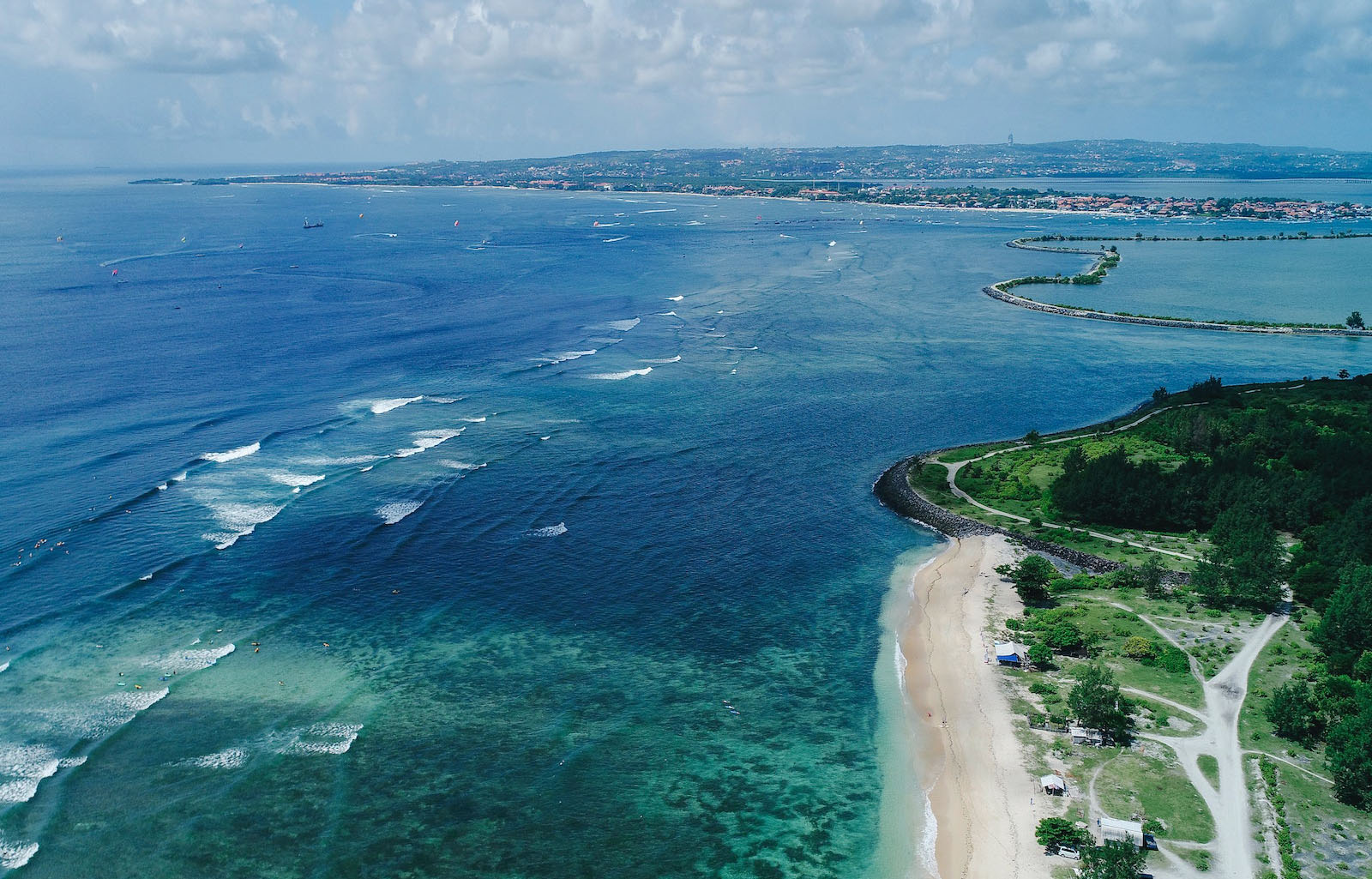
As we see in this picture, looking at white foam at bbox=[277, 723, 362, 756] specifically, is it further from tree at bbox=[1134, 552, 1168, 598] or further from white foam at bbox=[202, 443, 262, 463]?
tree at bbox=[1134, 552, 1168, 598]

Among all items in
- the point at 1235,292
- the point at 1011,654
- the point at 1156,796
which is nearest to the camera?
the point at 1156,796

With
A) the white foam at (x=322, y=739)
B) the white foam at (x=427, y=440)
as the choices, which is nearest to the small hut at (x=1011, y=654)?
the white foam at (x=322, y=739)

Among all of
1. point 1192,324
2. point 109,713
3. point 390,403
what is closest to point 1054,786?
point 109,713

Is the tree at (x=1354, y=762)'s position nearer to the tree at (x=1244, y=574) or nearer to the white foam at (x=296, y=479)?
the tree at (x=1244, y=574)

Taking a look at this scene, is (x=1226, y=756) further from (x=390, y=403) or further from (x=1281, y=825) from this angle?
(x=390, y=403)

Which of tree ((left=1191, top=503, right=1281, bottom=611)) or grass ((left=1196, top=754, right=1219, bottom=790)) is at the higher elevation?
tree ((left=1191, top=503, right=1281, bottom=611))

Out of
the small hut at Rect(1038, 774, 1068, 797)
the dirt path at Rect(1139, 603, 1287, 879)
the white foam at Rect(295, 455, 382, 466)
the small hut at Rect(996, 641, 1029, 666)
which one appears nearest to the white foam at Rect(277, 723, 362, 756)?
the small hut at Rect(1038, 774, 1068, 797)
